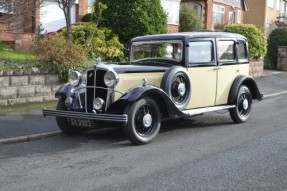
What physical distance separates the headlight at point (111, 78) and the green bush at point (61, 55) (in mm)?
Result: 4200

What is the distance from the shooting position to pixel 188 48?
9008 millimetres

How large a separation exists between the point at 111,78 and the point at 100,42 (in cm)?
651

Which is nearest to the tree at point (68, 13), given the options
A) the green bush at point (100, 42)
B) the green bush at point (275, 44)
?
the green bush at point (100, 42)

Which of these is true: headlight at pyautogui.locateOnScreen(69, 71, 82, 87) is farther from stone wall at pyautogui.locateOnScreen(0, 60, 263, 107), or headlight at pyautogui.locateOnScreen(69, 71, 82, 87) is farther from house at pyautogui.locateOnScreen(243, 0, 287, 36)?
house at pyautogui.locateOnScreen(243, 0, 287, 36)

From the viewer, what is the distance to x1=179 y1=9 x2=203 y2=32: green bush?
100 feet

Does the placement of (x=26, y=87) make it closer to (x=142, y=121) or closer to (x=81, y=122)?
(x=81, y=122)

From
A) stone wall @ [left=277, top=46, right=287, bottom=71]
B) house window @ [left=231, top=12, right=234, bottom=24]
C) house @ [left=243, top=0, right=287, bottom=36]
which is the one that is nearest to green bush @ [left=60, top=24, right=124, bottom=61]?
stone wall @ [left=277, top=46, right=287, bottom=71]

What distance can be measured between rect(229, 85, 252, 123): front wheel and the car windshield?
182 cm

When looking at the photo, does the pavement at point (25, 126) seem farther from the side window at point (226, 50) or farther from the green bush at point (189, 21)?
the green bush at point (189, 21)

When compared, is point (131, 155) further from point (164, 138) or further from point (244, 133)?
point (244, 133)

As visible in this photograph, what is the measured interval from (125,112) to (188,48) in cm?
222

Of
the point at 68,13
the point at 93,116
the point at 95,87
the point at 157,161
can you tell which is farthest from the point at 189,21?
the point at 157,161

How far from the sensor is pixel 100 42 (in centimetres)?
1409

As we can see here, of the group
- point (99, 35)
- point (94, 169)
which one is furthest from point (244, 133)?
point (99, 35)
